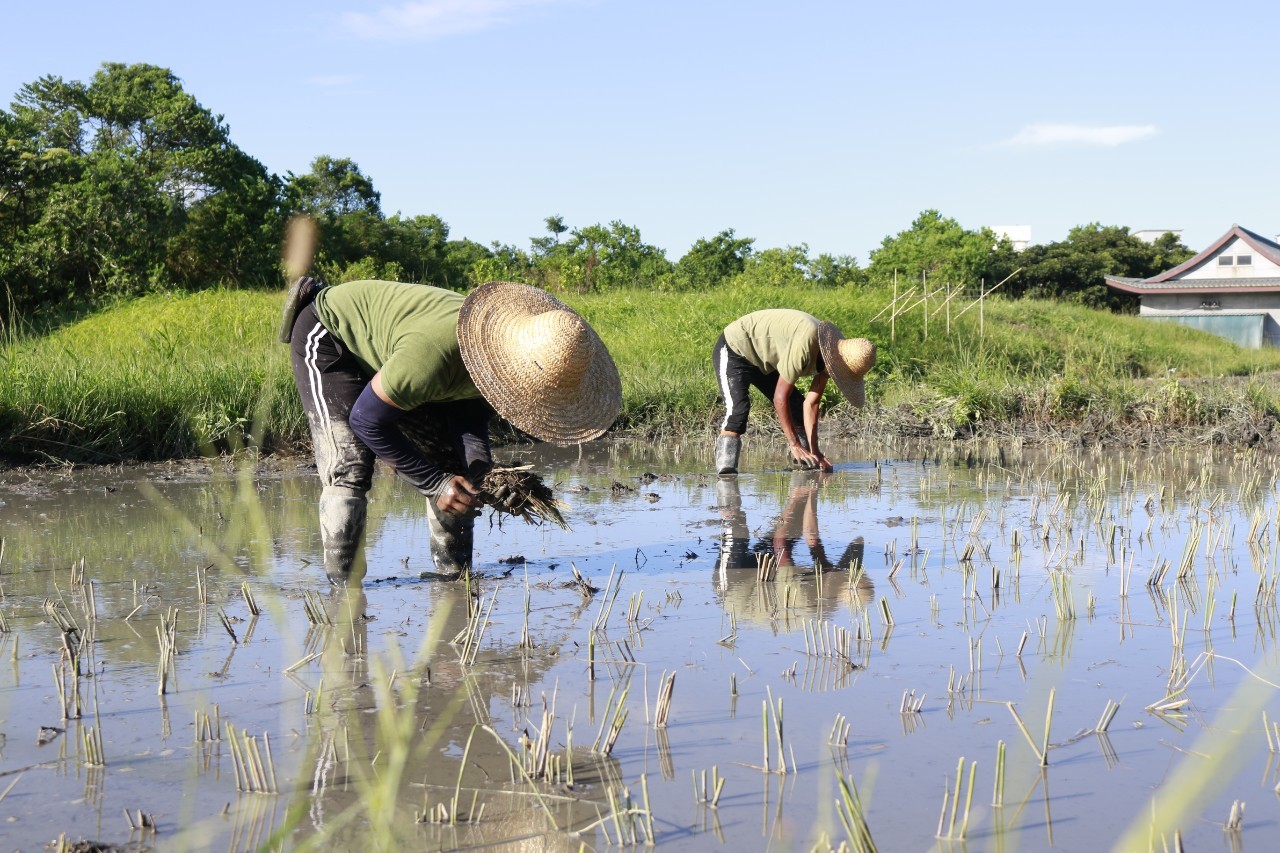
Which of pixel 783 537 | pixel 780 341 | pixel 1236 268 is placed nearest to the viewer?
pixel 783 537

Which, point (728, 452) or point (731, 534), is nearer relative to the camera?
point (731, 534)

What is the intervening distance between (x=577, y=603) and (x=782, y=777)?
6.49ft

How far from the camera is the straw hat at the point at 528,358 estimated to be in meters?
4.13

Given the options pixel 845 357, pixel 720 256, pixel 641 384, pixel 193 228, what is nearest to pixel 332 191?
pixel 193 228

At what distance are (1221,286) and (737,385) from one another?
32.8 metres

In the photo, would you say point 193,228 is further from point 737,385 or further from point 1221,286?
point 1221,286

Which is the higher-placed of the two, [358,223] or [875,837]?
[358,223]

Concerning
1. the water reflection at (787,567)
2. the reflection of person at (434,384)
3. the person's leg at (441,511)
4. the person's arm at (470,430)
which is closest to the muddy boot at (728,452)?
the water reflection at (787,567)

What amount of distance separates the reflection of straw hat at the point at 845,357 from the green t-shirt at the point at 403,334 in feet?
12.7

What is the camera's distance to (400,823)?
2779mm

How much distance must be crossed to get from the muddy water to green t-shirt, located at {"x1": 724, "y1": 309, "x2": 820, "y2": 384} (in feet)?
4.89

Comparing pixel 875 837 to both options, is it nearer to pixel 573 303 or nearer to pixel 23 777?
pixel 23 777

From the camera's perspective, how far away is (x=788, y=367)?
27.0ft

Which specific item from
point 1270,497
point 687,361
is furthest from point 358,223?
point 1270,497
